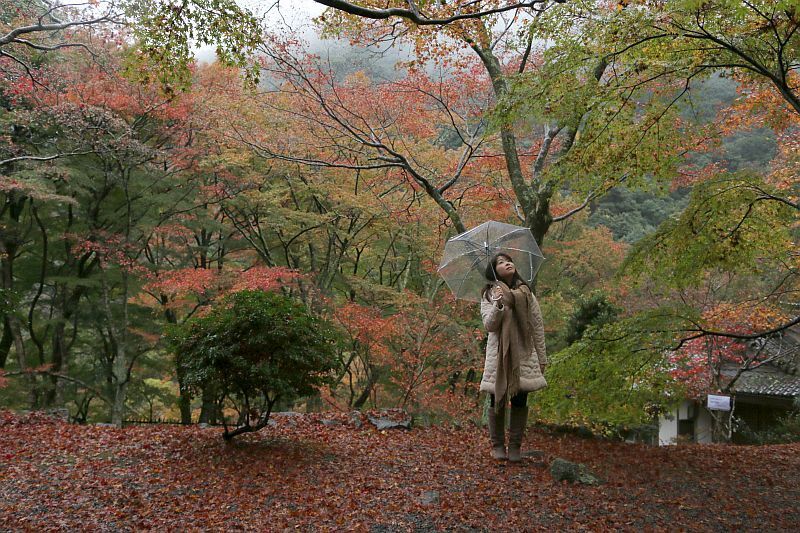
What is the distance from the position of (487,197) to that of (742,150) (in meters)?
18.9

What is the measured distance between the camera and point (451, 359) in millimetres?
13367

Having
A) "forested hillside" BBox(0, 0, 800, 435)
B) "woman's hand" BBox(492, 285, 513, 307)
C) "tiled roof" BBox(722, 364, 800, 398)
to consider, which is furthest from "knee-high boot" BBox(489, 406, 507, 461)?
"tiled roof" BBox(722, 364, 800, 398)

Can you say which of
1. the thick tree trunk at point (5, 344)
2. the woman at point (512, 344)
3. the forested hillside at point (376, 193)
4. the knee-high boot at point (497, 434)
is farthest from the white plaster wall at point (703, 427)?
the thick tree trunk at point (5, 344)

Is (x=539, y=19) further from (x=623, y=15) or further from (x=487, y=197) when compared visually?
(x=487, y=197)

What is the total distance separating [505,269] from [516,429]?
144cm

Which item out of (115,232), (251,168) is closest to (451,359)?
(251,168)

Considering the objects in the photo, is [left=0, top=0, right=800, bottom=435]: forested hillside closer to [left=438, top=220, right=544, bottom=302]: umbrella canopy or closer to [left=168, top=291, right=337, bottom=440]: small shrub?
[left=168, top=291, right=337, bottom=440]: small shrub

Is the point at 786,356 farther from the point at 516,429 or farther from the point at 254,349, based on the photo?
the point at 254,349

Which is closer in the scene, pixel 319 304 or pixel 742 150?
pixel 319 304

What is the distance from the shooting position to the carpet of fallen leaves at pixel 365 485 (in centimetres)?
408

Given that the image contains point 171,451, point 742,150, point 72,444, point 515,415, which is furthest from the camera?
point 742,150

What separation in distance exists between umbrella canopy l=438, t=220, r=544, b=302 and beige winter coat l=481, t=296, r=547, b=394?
0.42 meters

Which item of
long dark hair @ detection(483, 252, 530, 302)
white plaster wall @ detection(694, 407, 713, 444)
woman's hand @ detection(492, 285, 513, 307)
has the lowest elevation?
white plaster wall @ detection(694, 407, 713, 444)

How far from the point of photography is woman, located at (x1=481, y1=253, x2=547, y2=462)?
5.00 m
